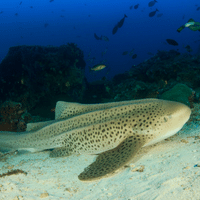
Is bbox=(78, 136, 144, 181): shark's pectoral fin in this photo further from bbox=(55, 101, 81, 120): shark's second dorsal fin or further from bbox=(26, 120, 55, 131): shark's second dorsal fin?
bbox=(26, 120, 55, 131): shark's second dorsal fin

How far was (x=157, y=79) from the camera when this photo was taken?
34.1 feet

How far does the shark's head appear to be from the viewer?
3262 millimetres

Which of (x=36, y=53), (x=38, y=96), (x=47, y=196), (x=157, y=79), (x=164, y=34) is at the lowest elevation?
(x=47, y=196)

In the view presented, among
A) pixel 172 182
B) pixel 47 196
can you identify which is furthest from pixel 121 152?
pixel 47 196

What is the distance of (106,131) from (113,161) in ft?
2.45

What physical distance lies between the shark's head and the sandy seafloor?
35 centimetres

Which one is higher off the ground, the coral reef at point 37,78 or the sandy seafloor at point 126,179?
the coral reef at point 37,78

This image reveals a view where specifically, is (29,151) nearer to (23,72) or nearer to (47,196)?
(47,196)

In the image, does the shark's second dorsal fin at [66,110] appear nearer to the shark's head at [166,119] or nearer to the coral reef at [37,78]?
the shark's head at [166,119]

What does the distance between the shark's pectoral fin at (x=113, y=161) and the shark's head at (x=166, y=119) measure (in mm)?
375

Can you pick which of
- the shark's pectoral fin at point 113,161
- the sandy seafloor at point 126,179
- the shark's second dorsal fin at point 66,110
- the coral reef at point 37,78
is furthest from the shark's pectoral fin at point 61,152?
the coral reef at point 37,78

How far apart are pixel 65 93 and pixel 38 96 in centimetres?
150

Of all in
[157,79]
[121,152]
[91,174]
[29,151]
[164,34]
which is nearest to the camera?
[91,174]

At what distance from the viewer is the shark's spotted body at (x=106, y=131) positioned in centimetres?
310
